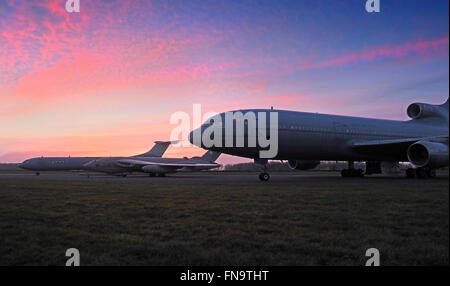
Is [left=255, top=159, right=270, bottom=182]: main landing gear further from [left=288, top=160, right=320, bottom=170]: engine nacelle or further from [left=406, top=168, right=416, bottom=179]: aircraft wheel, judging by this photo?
[left=406, top=168, right=416, bottom=179]: aircraft wheel

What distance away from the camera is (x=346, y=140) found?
25812mm

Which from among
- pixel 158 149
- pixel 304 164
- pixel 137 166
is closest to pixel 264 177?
pixel 304 164

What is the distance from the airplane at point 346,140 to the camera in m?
22.2

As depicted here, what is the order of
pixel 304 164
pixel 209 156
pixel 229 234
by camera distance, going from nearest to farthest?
pixel 229 234, pixel 304 164, pixel 209 156

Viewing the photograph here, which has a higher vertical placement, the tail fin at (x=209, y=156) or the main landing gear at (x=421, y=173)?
the tail fin at (x=209, y=156)

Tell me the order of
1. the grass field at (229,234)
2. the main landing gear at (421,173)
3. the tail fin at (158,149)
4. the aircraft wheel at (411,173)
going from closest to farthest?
the grass field at (229,234), the main landing gear at (421,173), the aircraft wheel at (411,173), the tail fin at (158,149)

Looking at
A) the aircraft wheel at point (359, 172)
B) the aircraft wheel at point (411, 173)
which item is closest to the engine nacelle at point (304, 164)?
the aircraft wheel at point (359, 172)

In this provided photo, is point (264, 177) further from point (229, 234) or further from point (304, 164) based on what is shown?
point (229, 234)

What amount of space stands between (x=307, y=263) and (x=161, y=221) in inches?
146

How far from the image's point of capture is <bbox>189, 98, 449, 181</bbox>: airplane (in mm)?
22203

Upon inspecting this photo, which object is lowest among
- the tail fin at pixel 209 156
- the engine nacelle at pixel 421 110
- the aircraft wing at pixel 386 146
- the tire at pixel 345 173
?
the tire at pixel 345 173

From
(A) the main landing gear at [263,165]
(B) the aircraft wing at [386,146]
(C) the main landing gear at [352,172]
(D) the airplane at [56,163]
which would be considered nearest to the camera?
(A) the main landing gear at [263,165]

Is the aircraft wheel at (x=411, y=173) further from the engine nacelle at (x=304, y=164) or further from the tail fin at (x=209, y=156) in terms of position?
the tail fin at (x=209, y=156)

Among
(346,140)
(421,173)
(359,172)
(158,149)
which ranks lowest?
(359,172)
